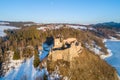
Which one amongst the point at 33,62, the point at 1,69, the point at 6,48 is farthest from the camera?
the point at 6,48

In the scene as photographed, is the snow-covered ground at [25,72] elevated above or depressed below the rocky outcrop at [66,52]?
below

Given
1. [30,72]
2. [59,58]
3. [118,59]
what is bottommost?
[118,59]

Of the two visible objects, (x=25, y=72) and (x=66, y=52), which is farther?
(x=25, y=72)

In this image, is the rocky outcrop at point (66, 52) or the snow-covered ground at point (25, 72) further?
the rocky outcrop at point (66, 52)

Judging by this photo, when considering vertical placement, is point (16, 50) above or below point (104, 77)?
above

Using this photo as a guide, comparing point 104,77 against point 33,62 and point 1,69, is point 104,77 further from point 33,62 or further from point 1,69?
point 1,69

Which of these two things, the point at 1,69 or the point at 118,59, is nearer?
the point at 1,69

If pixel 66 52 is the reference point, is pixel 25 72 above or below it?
below

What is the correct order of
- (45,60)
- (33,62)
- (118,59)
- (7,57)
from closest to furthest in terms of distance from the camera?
(45,60), (33,62), (7,57), (118,59)

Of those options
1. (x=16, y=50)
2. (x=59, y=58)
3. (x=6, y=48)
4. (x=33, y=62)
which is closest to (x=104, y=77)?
(x=59, y=58)

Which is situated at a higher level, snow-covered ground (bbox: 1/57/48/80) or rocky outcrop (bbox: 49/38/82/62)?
rocky outcrop (bbox: 49/38/82/62)

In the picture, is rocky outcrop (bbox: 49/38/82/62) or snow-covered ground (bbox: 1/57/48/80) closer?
snow-covered ground (bbox: 1/57/48/80)
